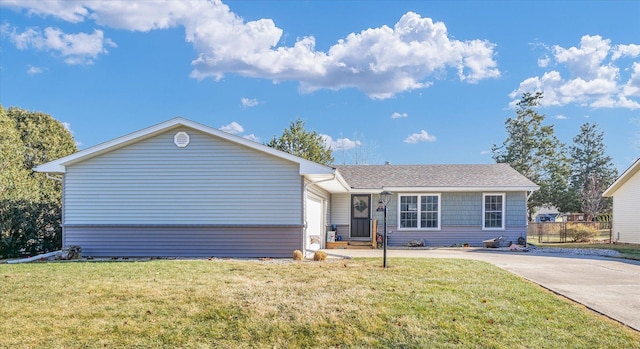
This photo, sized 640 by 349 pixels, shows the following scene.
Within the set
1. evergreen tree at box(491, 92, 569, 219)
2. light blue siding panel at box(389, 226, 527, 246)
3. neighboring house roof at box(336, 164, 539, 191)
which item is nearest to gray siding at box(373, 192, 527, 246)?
light blue siding panel at box(389, 226, 527, 246)

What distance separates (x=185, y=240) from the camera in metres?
12.9

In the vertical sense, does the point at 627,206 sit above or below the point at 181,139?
below

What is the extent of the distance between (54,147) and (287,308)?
23.2 meters

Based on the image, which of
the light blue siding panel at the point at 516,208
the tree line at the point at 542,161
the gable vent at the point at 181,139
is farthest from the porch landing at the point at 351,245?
the tree line at the point at 542,161

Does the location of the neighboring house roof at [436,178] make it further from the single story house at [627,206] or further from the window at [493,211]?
the single story house at [627,206]

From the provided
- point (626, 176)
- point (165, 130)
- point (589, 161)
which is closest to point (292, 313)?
point (165, 130)

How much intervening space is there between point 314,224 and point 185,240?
4.61 metres

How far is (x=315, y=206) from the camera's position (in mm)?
15664

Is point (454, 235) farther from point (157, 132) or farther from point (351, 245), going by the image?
point (157, 132)

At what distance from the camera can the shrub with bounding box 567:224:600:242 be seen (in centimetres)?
2238

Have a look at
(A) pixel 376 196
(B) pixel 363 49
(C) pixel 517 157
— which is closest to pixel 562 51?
(B) pixel 363 49

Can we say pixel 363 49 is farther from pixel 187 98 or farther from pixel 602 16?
pixel 602 16

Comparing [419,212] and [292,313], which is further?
[419,212]

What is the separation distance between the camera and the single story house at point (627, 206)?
2112cm
